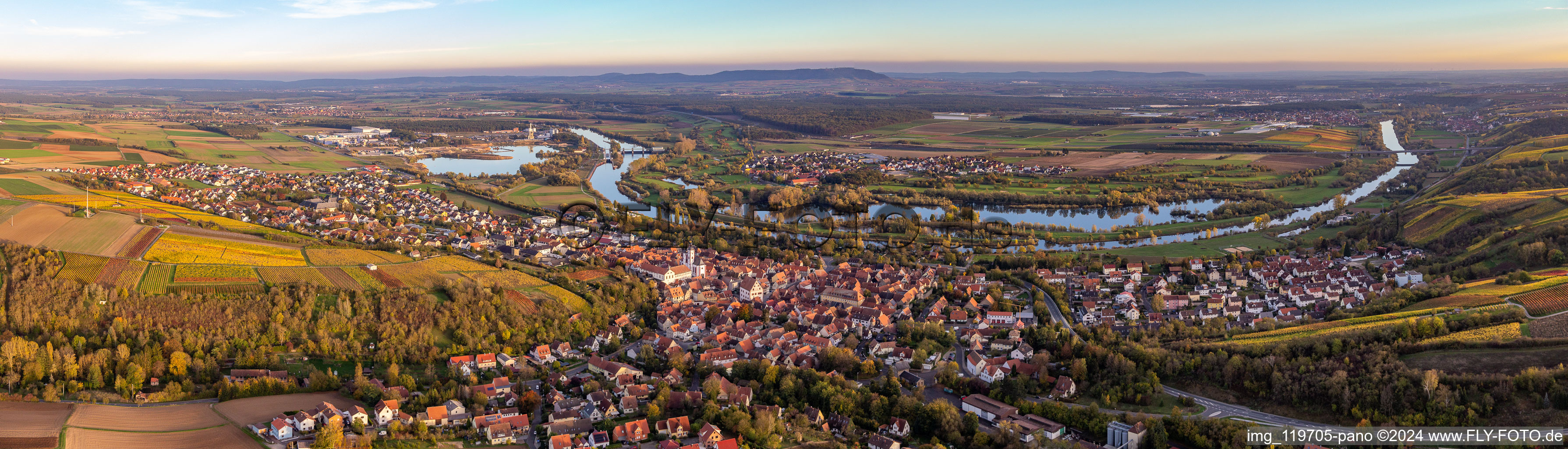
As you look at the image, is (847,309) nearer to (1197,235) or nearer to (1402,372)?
(1402,372)

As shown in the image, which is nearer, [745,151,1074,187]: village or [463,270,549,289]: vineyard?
[463,270,549,289]: vineyard

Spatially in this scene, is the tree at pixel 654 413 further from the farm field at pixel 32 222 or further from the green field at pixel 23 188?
the green field at pixel 23 188

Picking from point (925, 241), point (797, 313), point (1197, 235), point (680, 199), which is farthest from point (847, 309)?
point (680, 199)

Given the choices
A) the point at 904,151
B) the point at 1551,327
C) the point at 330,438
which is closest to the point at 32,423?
the point at 330,438

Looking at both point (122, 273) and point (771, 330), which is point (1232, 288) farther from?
point (122, 273)

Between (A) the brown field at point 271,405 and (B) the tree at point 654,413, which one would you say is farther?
(B) the tree at point 654,413

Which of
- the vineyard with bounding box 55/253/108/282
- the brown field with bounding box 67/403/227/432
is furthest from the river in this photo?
the brown field with bounding box 67/403/227/432

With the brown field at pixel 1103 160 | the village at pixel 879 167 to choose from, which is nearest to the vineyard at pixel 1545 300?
the village at pixel 879 167

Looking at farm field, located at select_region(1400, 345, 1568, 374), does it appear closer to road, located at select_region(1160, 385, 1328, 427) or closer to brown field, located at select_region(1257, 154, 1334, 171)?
road, located at select_region(1160, 385, 1328, 427)
